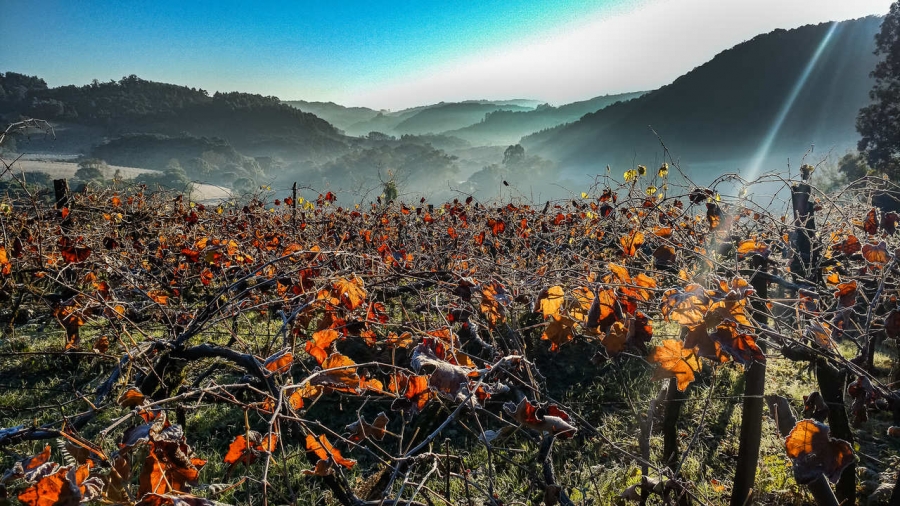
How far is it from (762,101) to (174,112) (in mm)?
87469

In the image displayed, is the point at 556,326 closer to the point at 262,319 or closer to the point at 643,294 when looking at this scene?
the point at 643,294

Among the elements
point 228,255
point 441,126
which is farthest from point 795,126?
point 441,126

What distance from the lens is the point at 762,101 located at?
5438 cm

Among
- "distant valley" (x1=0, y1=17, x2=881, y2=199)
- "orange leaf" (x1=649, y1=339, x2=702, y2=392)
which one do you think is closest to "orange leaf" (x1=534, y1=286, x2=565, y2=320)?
"orange leaf" (x1=649, y1=339, x2=702, y2=392)

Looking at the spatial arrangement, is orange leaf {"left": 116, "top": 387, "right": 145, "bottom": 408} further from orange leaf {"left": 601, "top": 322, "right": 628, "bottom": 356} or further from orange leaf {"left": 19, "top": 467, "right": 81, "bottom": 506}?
orange leaf {"left": 601, "top": 322, "right": 628, "bottom": 356}

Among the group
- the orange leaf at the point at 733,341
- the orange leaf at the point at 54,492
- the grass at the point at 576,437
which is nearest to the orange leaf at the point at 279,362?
the orange leaf at the point at 54,492

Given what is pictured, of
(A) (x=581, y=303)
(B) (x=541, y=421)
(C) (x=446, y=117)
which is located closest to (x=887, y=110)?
(A) (x=581, y=303)

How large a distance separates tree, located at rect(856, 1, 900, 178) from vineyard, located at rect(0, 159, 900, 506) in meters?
20.2

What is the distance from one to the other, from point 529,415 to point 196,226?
6340mm

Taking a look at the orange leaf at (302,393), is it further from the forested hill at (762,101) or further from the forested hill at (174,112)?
the forested hill at (174,112)

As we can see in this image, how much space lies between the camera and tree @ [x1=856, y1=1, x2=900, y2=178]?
19.5 meters

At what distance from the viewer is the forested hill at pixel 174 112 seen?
6181 centimetres

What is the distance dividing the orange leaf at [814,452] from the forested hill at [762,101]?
1955 inches

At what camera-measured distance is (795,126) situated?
50.2 metres
